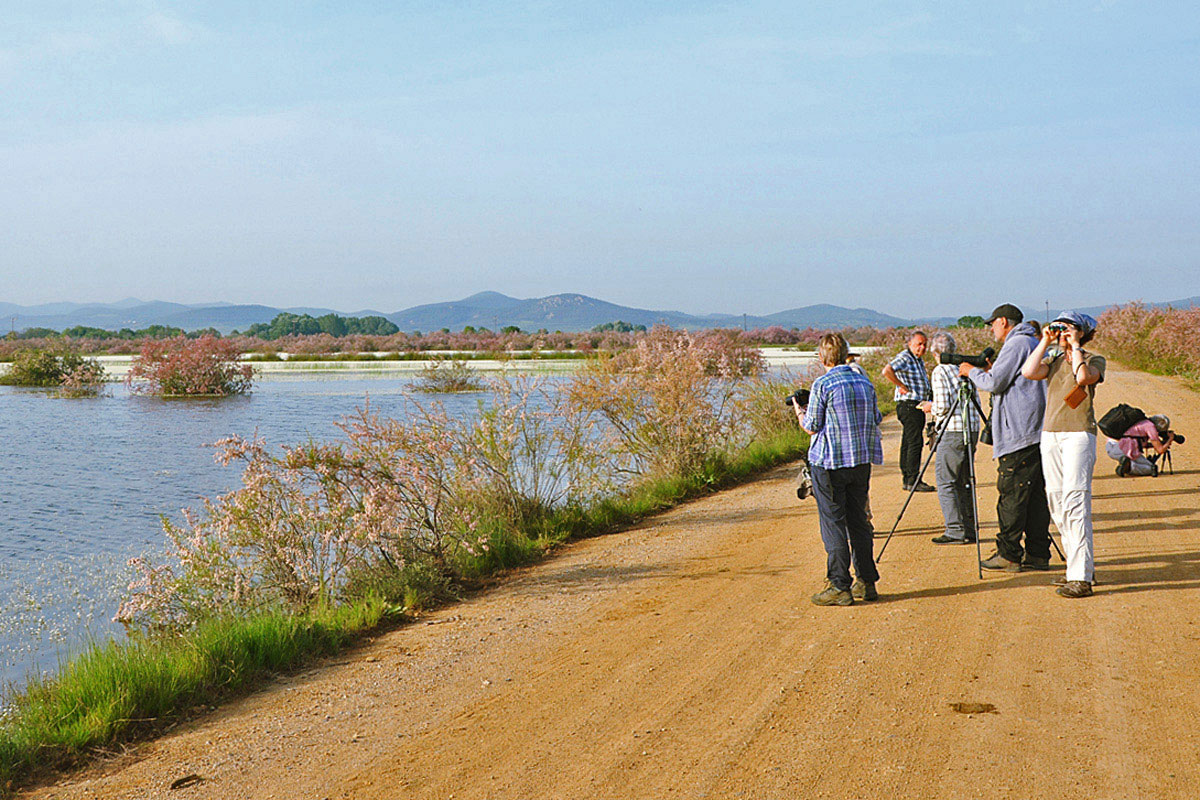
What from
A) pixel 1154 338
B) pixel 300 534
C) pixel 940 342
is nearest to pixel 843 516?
pixel 940 342

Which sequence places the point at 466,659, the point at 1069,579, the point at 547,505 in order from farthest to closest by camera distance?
the point at 547,505, the point at 1069,579, the point at 466,659

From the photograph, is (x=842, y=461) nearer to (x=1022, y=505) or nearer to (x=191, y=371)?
(x=1022, y=505)

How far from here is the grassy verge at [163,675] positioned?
5094 mm

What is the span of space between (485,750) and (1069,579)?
4441 mm

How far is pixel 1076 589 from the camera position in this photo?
22.0 feet

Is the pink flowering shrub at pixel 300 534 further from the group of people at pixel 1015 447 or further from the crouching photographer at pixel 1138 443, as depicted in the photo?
the crouching photographer at pixel 1138 443

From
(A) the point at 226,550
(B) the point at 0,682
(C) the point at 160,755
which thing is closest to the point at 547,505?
(A) the point at 226,550

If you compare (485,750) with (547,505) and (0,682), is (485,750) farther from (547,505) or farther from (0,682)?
(547,505)

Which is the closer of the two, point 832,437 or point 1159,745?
point 1159,745

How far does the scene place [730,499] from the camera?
41.3 ft

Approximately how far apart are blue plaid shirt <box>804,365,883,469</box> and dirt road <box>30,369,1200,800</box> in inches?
42.9

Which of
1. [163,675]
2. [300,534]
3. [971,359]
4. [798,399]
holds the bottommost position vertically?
[163,675]

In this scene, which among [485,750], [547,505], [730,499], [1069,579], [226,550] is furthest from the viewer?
[730,499]

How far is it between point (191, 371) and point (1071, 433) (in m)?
34.2
